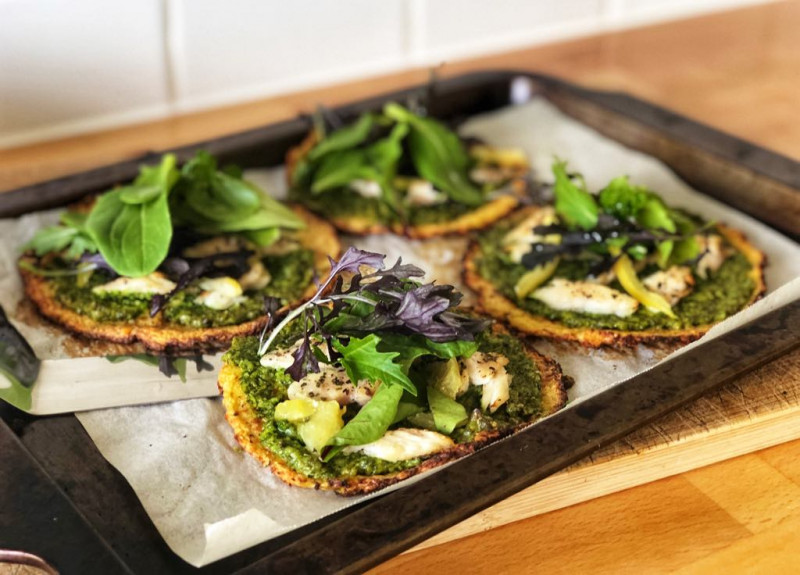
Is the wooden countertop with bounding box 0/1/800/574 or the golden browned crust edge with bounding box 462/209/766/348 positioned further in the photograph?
the golden browned crust edge with bounding box 462/209/766/348

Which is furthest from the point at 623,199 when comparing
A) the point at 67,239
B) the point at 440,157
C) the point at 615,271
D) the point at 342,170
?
the point at 67,239

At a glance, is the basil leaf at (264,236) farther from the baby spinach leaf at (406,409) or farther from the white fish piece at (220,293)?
the baby spinach leaf at (406,409)

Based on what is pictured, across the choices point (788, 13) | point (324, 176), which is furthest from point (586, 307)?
point (788, 13)

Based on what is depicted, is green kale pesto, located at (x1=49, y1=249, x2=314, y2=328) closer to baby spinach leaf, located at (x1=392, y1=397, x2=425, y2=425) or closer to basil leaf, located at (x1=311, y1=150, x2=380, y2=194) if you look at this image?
basil leaf, located at (x1=311, y1=150, x2=380, y2=194)

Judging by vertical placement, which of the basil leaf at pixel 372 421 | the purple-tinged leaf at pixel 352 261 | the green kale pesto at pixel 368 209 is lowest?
the green kale pesto at pixel 368 209

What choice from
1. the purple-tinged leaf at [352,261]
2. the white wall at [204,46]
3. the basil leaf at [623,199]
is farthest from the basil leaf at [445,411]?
the white wall at [204,46]

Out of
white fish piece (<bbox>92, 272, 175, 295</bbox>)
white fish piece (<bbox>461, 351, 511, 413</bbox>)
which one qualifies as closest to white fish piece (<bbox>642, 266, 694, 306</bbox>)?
white fish piece (<bbox>461, 351, 511, 413</bbox>)
